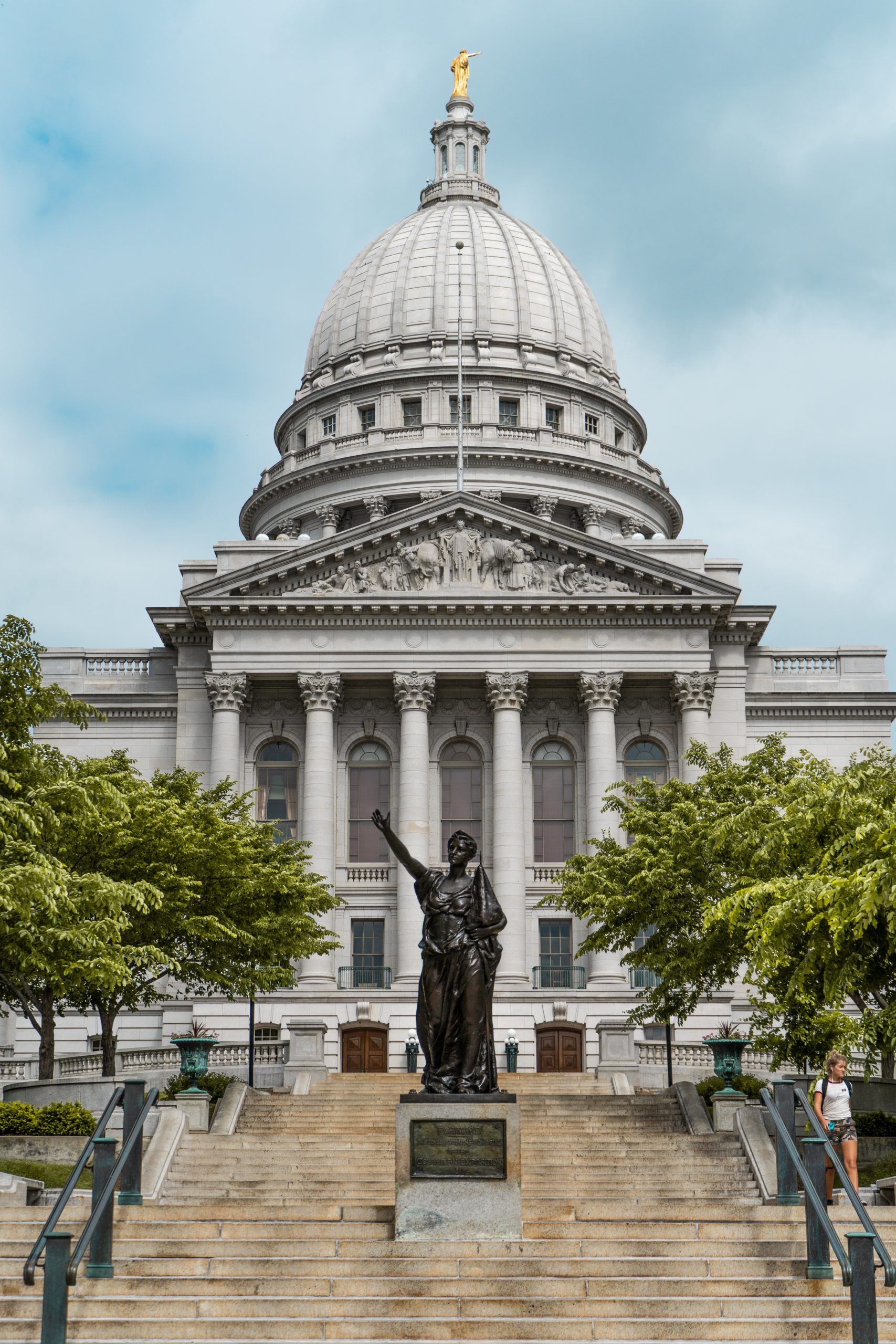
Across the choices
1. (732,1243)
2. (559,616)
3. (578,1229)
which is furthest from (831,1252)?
(559,616)

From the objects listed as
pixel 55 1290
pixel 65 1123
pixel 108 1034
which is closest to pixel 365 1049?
pixel 108 1034

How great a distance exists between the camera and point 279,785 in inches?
2267

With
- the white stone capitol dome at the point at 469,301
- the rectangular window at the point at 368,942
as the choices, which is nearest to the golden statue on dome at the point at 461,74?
the white stone capitol dome at the point at 469,301

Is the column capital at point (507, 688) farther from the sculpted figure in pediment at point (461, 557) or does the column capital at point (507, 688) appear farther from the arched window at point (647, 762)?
the arched window at point (647, 762)

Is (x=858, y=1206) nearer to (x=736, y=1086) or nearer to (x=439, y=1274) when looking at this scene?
(x=439, y=1274)

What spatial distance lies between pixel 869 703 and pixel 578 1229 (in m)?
44.2

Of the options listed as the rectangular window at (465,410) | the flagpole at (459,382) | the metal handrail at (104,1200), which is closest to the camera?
the metal handrail at (104,1200)

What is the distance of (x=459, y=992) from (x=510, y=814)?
A: 35800 millimetres

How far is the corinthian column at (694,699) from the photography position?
5597 cm

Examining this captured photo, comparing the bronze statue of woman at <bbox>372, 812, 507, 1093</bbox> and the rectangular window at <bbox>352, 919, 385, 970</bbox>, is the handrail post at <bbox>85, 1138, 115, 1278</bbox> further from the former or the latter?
the rectangular window at <bbox>352, 919, 385, 970</bbox>

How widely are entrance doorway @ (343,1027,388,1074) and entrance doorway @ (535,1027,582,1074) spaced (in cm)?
481

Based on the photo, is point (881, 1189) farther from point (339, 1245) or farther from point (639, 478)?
point (639, 478)

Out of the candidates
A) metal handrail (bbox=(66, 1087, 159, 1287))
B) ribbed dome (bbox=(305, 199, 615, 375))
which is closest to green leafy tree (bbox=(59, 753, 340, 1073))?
metal handrail (bbox=(66, 1087, 159, 1287))

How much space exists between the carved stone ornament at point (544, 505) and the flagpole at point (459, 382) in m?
3.76
